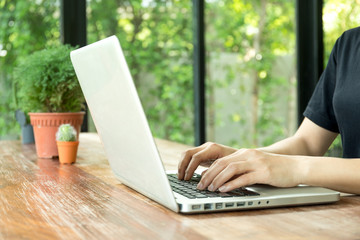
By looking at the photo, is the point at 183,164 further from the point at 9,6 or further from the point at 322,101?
the point at 9,6

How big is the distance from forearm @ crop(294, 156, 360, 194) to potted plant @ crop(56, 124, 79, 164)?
800 mm

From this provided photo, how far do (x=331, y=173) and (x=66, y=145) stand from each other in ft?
2.83

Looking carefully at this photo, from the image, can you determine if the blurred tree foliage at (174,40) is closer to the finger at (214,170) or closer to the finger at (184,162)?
the finger at (184,162)

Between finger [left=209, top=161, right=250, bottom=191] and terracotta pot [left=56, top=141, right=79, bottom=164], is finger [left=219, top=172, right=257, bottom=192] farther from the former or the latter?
terracotta pot [left=56, top=141, right=79, bottom=164]

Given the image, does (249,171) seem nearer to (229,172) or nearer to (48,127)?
(229,172)

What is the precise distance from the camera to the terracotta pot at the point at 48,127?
5.28ft

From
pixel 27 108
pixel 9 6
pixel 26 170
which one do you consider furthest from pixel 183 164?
pixel 9 6

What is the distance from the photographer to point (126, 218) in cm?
80

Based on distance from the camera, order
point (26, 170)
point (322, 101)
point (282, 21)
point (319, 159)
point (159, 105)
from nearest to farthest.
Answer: point (319, 159), point (26, 170), point (322, 101), point (159, 105), point (282, 21)

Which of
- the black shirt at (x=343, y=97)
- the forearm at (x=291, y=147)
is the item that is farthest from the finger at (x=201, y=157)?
the black shirt at (x=343, y=97)

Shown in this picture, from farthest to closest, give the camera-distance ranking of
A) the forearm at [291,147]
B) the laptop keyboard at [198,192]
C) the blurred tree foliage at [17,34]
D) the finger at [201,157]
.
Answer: the blurred tree foliage at [17,34] < the forearm at [291,147] < the finger at [201,157] < the laptop keyboard at [198,192]

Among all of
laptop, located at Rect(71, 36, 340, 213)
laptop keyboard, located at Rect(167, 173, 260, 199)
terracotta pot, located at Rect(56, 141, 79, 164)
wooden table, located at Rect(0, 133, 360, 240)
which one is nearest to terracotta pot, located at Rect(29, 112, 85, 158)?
terracotta pot, located at Rect(56, 141, 79, 164)

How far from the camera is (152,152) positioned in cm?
75

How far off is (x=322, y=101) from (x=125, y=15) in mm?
2290
